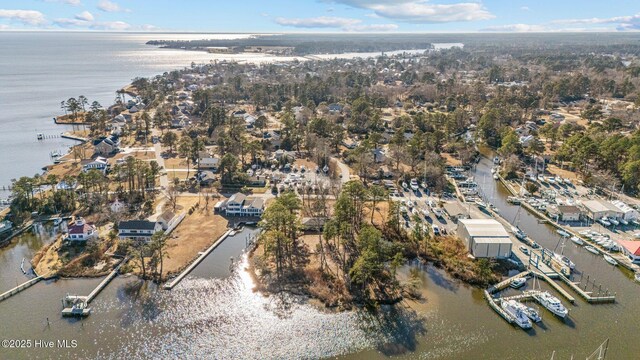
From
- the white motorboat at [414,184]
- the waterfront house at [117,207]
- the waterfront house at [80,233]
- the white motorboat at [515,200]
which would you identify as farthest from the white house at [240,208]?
the white motorboat at [515,200]

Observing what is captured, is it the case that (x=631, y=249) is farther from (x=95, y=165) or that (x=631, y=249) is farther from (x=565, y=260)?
(x=95, y=165)

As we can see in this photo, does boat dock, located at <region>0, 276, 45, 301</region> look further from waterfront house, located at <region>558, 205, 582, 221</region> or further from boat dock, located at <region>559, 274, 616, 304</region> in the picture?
waterfront house, located at <region>558, 205, 582, 221</region>

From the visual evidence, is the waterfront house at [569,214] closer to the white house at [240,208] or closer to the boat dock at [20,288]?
the white house at [240,208]

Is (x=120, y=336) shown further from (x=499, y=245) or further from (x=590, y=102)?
(x=590, y=102)

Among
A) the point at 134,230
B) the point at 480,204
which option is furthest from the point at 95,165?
the point at 480,204

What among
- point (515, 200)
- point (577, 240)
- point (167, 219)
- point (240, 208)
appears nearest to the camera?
point (577, 240)

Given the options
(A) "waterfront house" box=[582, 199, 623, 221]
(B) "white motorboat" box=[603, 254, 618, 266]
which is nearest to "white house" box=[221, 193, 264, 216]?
(B) "white motorboat" box=[603, 254, 618, 266]
